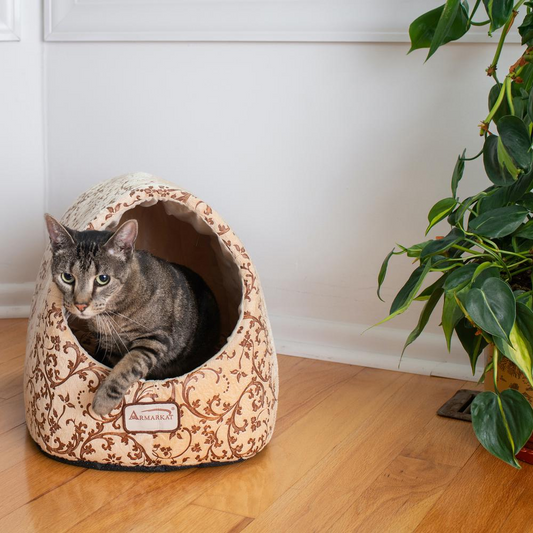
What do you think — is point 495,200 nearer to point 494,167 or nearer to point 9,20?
point 494,167

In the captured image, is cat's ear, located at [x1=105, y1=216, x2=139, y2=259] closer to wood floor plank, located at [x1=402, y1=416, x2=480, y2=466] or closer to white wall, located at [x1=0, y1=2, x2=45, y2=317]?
wood floor plank, located at [x1=402, y1=416, x2=480, y2=466]

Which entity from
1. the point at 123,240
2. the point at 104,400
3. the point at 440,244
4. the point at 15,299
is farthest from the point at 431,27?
the point at 15,299

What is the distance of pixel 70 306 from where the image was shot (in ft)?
4.22

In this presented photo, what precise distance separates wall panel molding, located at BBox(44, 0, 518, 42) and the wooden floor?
3.19ft

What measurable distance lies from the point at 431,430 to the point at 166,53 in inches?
50.2

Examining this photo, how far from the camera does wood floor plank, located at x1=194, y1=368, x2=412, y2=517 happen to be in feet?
4.09

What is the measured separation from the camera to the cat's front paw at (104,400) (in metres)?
1.26

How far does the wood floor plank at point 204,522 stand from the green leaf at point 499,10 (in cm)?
112

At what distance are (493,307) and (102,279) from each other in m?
0.70

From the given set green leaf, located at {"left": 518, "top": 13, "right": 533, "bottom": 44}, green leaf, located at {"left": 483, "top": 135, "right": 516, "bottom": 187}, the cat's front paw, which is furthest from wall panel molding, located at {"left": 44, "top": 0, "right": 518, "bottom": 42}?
the cat's front paw

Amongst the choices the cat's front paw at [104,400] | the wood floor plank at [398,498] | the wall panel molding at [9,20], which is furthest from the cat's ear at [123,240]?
the wall panel molding at [9,20]

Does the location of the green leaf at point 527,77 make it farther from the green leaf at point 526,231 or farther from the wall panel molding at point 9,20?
the wall panel molding at point 9,20

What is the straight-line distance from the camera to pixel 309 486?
1.29 metres

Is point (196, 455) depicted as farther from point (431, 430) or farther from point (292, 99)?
point (292, 99)
